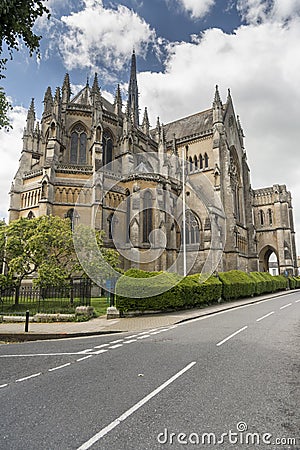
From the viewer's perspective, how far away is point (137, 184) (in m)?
30.3

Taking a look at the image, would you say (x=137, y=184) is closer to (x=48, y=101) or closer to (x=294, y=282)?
(x=48, y=101)

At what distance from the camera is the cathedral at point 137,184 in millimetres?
28016

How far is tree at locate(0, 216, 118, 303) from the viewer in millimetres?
16031

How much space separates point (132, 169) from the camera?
32.0 meters

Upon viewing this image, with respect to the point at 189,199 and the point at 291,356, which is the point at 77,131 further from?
the point at 291,356

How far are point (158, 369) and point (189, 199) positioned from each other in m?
31.4

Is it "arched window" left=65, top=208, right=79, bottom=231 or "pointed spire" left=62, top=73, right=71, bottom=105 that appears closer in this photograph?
"arched window" left=65, top=208, right=79, bottom=231

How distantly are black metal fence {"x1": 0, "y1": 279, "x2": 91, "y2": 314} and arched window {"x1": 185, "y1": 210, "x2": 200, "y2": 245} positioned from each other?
778 inches

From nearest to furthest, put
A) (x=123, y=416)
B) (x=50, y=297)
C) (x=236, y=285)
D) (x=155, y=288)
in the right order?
(x=123, y=416) → (x=155, y=288) → (x=50, y=297) → (x=236, y=285)

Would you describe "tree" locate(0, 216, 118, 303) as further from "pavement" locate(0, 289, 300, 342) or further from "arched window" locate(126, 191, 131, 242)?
"arched window" locate(126, 191, 131, 242)

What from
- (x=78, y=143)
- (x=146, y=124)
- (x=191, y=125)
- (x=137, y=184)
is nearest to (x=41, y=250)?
(x=137, y=184)

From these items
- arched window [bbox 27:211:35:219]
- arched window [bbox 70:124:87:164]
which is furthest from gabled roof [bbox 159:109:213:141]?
arched window [bbox 27:211:35:219]

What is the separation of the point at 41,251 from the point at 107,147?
2094cm

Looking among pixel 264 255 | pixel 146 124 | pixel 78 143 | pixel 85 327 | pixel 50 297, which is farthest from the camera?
pixel 264 255
